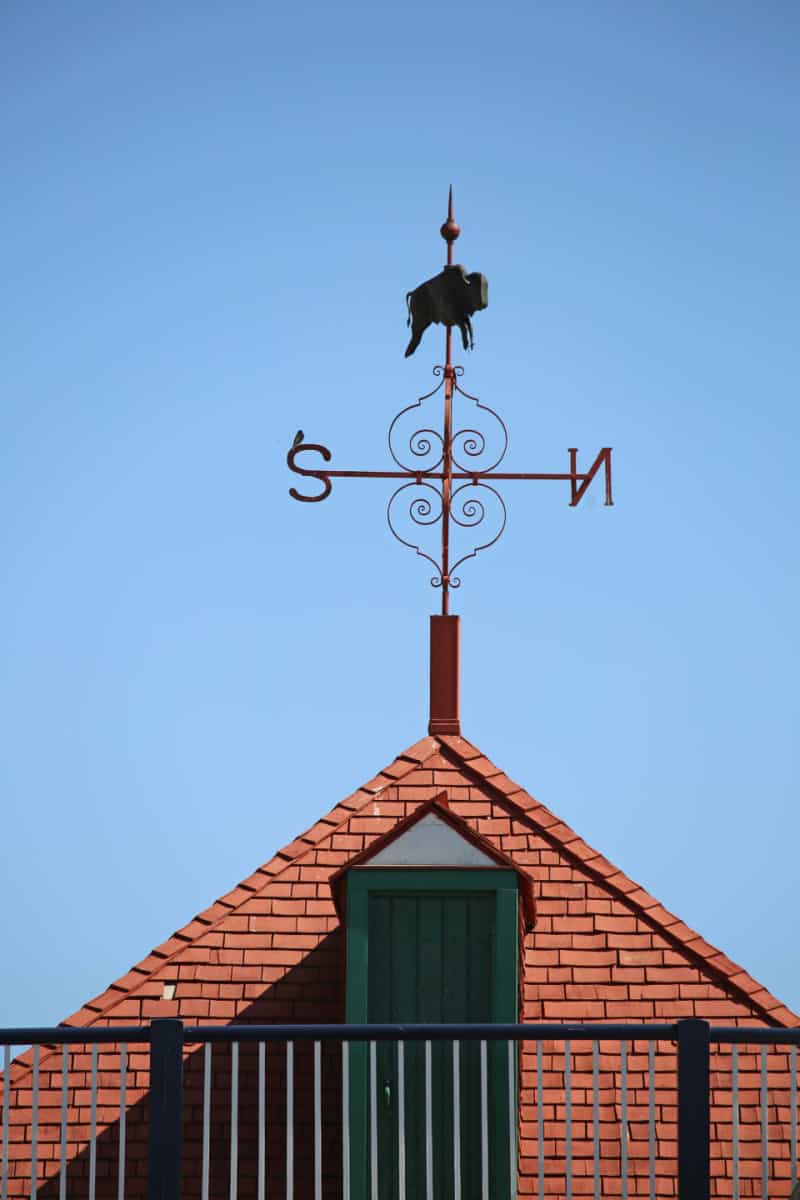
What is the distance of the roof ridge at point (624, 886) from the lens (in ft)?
36.3

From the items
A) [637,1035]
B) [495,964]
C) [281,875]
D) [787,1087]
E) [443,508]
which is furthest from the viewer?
[443,508]

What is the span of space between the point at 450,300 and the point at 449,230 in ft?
1.88

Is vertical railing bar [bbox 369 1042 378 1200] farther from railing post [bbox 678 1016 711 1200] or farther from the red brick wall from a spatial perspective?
railing post [bbox 678 1016 711 1200]

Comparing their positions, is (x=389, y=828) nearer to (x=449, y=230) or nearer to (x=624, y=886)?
(x=624, y=886)

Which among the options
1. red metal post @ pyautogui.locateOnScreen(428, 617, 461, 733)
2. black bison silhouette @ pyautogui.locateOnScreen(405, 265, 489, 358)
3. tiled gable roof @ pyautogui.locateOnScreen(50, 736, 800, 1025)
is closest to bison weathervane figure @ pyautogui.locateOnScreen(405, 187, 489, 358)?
black bison silhouette @ pyautogui.locateOnScreen(405, 265, 489, 358)

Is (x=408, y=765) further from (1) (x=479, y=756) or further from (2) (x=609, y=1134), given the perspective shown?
(2) (x=609, y=1134)

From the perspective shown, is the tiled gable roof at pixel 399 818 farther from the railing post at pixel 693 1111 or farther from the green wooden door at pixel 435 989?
the railing post at pixel 693 1111

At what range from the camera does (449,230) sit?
13609mm

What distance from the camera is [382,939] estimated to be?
392 inches

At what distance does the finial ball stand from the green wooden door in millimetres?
5478

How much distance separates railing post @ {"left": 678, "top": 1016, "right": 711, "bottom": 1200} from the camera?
324 inches

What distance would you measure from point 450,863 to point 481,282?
507 centimetres

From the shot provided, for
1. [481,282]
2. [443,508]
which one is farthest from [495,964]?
[481,282]

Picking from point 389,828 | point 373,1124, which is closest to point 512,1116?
point 373,1124
